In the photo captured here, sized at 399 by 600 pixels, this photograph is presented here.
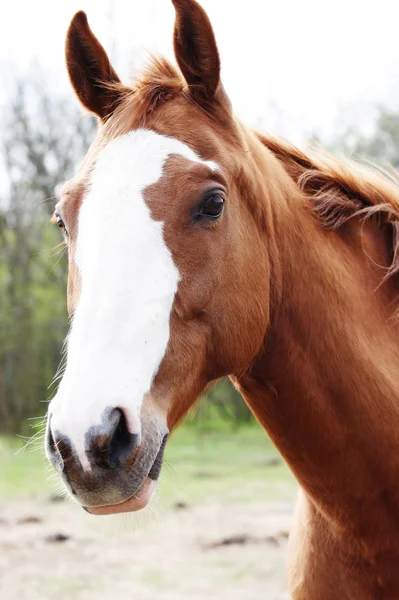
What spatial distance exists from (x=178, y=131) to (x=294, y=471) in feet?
4.51

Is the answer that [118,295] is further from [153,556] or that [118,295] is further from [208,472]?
[208,472]

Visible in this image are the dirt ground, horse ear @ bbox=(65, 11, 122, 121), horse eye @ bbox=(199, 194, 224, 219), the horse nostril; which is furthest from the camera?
the dirt ground

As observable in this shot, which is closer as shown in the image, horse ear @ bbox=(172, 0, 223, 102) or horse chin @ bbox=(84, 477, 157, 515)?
horse chin @ bbox=(84, 477, 157, 515)

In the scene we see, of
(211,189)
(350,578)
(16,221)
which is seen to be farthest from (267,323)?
(16,221)

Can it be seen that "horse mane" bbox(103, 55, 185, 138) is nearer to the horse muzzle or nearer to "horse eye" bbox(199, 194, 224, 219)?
"horse eye" bbox(199, 194, 224, 219)

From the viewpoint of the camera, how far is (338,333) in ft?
8.62

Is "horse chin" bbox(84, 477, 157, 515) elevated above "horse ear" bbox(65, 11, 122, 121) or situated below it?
below

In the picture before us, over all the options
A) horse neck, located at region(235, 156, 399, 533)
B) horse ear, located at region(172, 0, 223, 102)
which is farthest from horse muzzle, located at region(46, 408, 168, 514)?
horse ear, located at region(172, 0, 223, 102)

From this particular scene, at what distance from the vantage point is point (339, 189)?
293cm

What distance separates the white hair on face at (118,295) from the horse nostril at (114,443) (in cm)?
2

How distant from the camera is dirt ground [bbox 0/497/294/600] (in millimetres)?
6254

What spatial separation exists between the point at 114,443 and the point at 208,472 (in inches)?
419

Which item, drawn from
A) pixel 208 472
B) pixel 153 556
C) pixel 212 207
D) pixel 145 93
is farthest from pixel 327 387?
pixel 208 472

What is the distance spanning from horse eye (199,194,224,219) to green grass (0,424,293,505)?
16.6 ft
